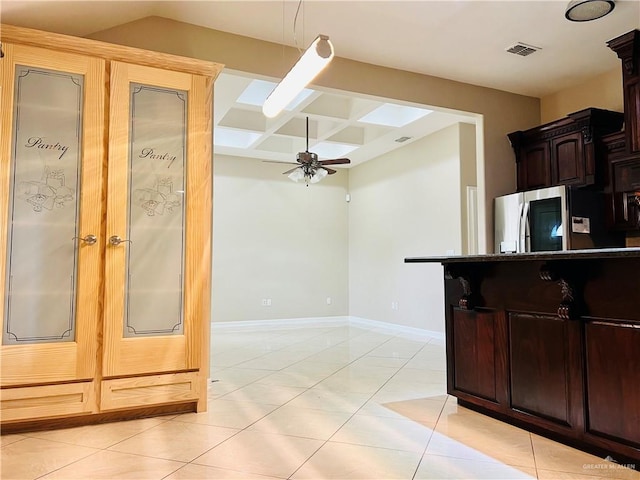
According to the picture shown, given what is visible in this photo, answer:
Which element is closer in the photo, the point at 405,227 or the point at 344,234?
the point at 405,227

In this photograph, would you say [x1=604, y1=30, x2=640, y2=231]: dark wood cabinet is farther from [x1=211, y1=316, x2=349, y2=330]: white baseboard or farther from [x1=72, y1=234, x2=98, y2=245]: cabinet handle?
[x1=211, y1=316, x2=349, y2=330]: white baseboard

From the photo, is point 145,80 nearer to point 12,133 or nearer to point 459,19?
point 12,133

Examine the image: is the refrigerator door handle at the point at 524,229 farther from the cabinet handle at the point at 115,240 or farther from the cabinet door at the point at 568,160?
the cabinet handle at the point at 115,240

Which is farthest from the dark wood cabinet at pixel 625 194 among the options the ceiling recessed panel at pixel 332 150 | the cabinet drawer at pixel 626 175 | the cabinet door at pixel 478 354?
the ceiling recessed panel at pixel 332 150

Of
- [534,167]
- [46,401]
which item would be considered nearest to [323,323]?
[534,167]

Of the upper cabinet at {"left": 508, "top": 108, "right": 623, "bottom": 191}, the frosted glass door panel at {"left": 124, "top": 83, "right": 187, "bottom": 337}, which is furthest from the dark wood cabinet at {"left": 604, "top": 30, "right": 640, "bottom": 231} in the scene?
the frosted glass door panel at {"left": 124, "top": 83, "right": 187, "bottom": 337}

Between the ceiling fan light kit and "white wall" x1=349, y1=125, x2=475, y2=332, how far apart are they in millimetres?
4002

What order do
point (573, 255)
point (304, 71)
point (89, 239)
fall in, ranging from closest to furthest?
point (573, 255), point (304, 71), point (89, 239)

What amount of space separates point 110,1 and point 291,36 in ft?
4.57

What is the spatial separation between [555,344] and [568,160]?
8.73 feet

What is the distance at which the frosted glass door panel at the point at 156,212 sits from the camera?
9.94 feet

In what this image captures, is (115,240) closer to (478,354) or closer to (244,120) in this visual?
(478,354)

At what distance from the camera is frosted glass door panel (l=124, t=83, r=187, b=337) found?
303 centimetres

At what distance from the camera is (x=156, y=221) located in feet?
10.2
